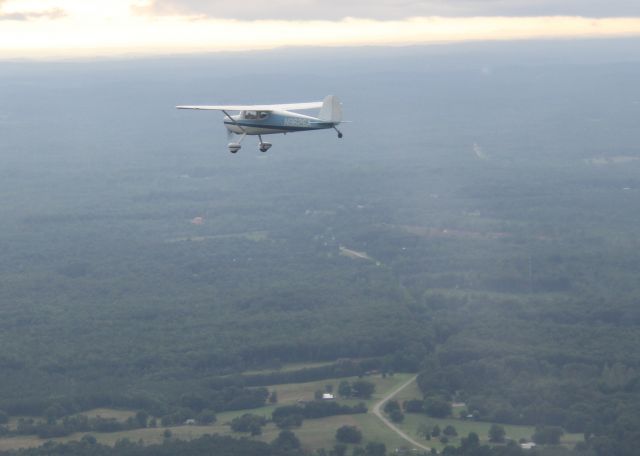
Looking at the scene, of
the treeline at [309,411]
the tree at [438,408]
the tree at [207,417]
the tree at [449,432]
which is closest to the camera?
the tree at [449,432]

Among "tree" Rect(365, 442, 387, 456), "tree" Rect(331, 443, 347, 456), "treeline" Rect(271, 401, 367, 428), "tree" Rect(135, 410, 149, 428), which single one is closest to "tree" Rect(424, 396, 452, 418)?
"treeline" Rect(271, 401, 367, 428)

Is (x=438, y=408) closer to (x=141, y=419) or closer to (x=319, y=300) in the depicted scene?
(x=141, y=419)

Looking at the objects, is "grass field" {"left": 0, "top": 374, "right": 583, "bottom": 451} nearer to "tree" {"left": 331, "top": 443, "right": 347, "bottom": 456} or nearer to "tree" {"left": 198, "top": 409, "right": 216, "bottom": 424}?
"tree" {"left": 198, "top": 409, "right": 216, "bottom": 424}

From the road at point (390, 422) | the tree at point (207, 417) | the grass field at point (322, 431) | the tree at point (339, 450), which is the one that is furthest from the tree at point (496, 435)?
the tree at point (207, 417)

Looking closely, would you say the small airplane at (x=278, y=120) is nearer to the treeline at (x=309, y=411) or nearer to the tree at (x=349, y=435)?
the tree at (x=349, y=435)

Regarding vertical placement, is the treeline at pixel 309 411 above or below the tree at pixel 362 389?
below

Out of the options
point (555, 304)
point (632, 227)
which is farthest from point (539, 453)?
point (632, 227)

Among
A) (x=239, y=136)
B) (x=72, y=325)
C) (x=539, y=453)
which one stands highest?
(x=239, y=136)

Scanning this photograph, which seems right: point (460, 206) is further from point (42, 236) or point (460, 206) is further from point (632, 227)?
point (42, 236)
